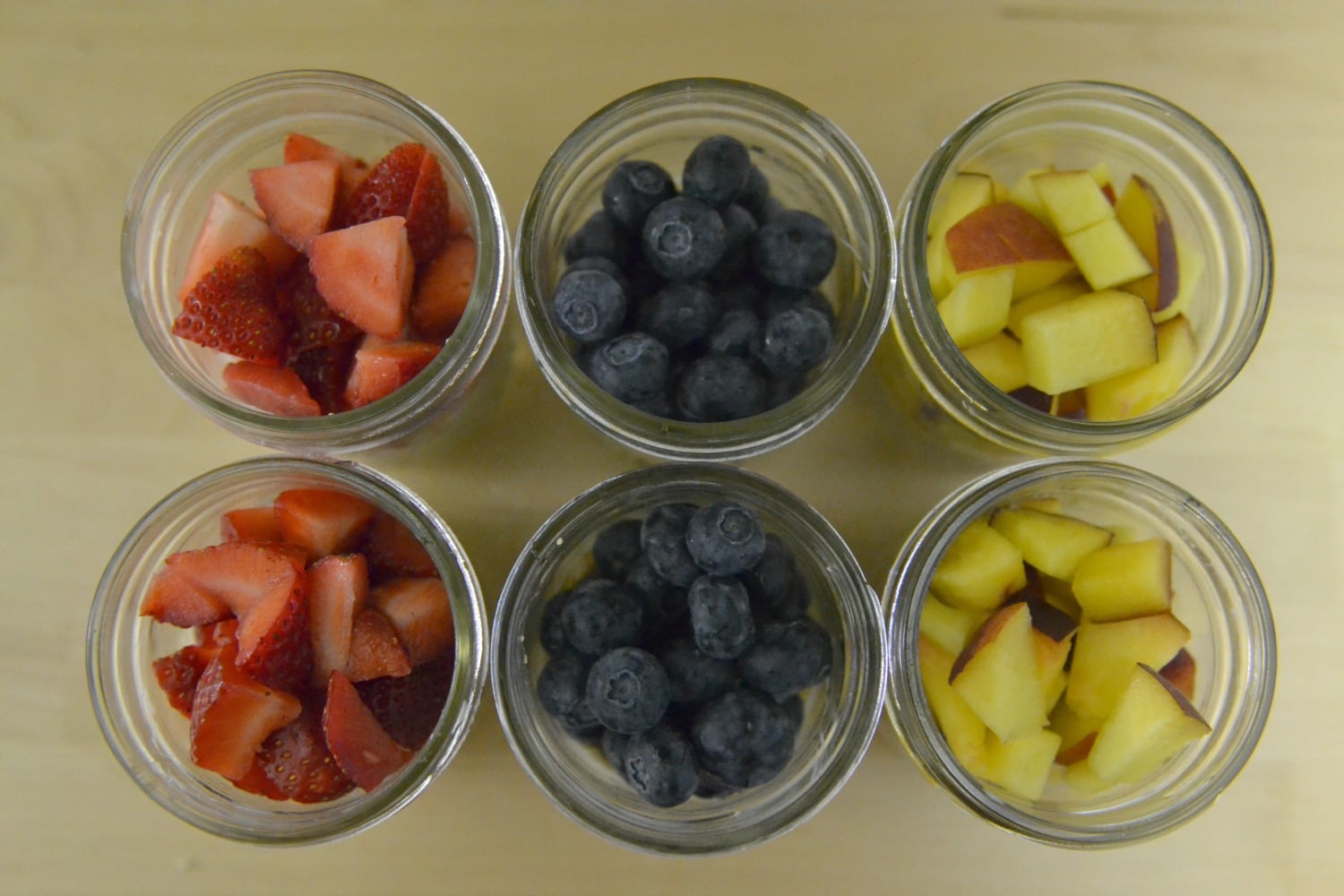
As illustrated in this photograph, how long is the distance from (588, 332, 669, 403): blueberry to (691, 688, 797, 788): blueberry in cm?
24

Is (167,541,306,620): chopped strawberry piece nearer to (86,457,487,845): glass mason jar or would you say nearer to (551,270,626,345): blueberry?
(86,457,487,845): glass mason jar

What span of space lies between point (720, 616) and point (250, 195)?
59 cm

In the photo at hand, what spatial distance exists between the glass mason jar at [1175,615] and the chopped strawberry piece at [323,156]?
569mm

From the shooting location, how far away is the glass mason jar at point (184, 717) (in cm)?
67

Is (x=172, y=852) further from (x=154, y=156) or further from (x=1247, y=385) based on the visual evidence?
(x=1247, y=385)

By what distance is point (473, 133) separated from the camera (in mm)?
885

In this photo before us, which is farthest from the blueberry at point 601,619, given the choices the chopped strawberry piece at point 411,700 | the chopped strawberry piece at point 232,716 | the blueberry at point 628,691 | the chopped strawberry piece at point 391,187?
the chopped strawberry piece at point 391,187

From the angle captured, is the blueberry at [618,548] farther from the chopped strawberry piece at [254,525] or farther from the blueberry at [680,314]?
the chopped strawberry piece at [254,525]

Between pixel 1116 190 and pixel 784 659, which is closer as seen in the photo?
pixel 784 659

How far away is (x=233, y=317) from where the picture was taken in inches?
28.0

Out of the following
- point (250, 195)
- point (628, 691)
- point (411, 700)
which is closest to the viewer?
point (628, 691)

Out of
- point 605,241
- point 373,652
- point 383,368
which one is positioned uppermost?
point 605,241

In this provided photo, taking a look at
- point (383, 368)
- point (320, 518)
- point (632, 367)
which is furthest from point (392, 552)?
point (632, 367)

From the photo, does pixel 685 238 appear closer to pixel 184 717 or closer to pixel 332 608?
pixel 332 608
